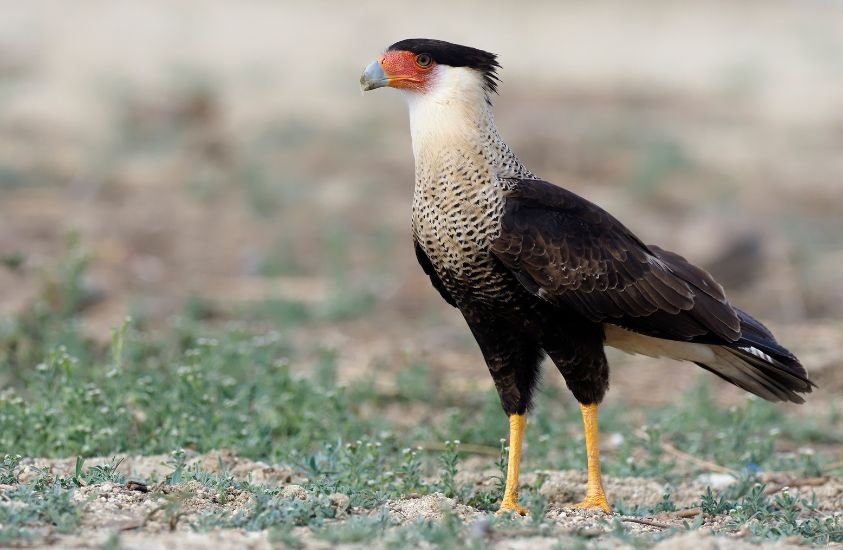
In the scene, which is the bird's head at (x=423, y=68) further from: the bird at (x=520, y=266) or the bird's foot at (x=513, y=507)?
the bird's foot at (x=513, y=507)

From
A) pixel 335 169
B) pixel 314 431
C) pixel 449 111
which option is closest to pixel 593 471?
pixel 314 431

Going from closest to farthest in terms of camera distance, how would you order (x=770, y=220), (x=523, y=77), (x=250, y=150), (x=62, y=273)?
(x=62, y=273) → (x=770, y=220) → (x=250, y=150) → (x=523, y=77)

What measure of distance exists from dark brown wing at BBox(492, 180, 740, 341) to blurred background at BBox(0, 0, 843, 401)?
2365mm

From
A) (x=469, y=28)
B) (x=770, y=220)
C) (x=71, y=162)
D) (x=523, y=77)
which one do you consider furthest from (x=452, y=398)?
(x=469, y=28)

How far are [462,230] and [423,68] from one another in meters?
0.70

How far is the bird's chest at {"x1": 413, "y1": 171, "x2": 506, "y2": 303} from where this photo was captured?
14.7ft

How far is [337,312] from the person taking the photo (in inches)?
329

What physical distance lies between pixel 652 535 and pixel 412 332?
464 centimetres

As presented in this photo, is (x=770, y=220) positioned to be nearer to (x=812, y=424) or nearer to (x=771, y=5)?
(x=812, y=424)

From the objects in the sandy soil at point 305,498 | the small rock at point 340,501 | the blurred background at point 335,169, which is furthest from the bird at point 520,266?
the blurred background at point 335,169

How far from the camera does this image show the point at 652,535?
370cm

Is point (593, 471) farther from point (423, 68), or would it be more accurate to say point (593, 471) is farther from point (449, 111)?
point (423, 68)

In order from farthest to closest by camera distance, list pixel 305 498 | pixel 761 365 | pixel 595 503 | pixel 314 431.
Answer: pixel 314 431 → pixel 761 365 → pixel 595 503 → pixel 305 498

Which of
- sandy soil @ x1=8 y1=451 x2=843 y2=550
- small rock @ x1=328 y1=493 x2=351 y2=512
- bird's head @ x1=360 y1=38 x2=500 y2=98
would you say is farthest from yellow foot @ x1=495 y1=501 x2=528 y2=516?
bird's head @ x1=360 y1=38 x2=500 y2=98
